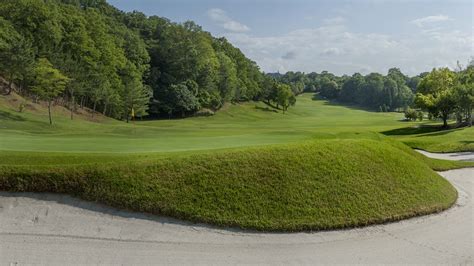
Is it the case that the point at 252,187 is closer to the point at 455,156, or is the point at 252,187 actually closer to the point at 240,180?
the point at 240,180

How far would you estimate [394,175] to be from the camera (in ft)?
48.5

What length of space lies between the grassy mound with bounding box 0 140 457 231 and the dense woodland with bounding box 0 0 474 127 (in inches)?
1523

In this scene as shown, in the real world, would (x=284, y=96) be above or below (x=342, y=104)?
above

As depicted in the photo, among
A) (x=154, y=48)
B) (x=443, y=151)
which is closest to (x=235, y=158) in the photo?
(x=443, y=151)

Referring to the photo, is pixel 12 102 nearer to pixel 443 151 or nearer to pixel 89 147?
pixel 89 147

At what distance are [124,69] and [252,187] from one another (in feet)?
202

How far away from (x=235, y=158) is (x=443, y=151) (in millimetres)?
24470

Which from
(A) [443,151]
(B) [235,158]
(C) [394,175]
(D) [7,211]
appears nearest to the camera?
(D) [7,211]

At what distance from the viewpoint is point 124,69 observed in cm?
6925

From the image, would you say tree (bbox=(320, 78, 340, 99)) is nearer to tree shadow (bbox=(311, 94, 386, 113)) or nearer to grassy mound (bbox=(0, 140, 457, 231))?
tree shadow (bbox=(311, 94, 386, 113))

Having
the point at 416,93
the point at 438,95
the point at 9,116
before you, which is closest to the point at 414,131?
the point at 438,95

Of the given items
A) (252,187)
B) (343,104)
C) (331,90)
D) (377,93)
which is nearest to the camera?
(252,187)

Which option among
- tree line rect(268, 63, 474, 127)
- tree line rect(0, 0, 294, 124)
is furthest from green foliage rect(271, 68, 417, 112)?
tree line rect(0, 0, 294, 124)

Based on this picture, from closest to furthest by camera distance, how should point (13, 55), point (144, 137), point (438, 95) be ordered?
point (144, 137) < point (13, 55) < point (438, 95)
